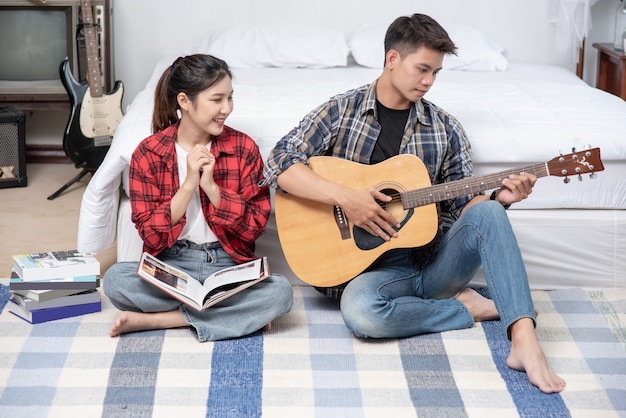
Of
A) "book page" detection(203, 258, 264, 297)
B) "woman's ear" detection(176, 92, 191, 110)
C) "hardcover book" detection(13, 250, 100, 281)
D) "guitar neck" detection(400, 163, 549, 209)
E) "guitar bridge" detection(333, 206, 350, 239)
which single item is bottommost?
"hardcover book" detection(13, 250, 100, 281)

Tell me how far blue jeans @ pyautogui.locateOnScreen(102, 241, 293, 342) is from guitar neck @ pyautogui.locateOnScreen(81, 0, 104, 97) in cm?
155

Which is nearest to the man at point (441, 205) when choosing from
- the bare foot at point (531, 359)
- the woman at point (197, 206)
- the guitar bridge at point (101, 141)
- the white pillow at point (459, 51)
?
the bare foot at point (531, 359)

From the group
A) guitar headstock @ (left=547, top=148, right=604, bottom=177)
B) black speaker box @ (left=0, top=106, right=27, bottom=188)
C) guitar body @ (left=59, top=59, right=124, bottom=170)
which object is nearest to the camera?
guitar headstock @ (left=547, top=148, right=604, bottom=177)

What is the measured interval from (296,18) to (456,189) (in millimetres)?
2180

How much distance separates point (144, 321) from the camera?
228 centimetres

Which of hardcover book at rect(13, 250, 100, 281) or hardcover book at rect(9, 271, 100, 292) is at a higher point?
hardcover book at rect(13, 250, 100, 281)

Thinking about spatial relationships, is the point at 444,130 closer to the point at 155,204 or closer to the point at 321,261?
the point at 321,261

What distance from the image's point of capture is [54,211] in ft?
11.2

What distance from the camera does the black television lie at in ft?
12.5

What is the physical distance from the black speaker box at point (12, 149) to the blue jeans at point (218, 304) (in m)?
1.64

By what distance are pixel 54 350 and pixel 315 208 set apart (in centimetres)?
76

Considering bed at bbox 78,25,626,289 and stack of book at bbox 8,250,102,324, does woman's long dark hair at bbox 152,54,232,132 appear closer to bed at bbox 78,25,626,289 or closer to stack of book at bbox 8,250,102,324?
bed at bbox 78,25,626,289

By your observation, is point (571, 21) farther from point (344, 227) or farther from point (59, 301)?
point (59, 301)

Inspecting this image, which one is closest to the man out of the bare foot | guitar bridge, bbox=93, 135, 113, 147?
the bare foot
